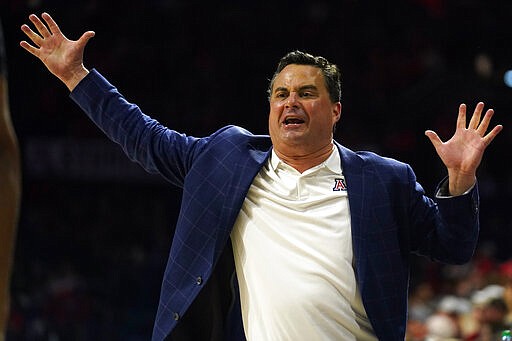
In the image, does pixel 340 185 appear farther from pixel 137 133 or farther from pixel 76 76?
pixel 76 76

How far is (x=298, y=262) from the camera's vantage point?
3.59m

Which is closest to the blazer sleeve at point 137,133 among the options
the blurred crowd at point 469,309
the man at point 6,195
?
the man at point 6,195

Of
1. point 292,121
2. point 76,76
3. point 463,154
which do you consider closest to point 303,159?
point 292,121

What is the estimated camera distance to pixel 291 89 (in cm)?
385

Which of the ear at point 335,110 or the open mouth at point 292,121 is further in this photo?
the ear at point 335,110

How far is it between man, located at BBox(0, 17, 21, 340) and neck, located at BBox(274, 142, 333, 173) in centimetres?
201

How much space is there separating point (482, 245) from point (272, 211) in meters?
8.91

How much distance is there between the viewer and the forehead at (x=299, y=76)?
3.86 metres

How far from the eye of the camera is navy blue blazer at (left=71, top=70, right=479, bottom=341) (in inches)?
141

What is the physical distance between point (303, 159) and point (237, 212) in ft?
1.18

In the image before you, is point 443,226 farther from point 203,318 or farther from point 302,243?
point 203,318

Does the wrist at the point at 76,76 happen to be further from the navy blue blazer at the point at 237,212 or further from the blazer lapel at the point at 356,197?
the blazer lapel at the point at 356,197

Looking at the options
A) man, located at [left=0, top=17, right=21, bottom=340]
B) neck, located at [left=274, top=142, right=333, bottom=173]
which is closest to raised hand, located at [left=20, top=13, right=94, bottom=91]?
neck, located at [left=274, top=142, right=333, bottom=173]

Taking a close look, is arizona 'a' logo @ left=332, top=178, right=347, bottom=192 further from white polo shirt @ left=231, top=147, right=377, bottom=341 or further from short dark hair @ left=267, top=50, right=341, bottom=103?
short dark hair @ left=267, top=50, right=341, bottom=103
